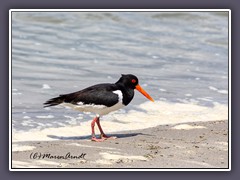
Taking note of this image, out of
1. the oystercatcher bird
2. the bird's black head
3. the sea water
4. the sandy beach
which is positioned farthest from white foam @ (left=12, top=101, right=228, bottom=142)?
the bird's black head

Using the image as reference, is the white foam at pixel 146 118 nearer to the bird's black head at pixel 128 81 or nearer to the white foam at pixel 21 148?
the white foam at pixel 21 148

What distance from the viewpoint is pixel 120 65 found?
14.9m

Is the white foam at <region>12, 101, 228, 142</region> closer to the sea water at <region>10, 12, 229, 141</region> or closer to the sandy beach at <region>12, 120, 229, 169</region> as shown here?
the sea water at <region>10, 12, 229, 141</region>

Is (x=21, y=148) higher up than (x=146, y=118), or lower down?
lower down

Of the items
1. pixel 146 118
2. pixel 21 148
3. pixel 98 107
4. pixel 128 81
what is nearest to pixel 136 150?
pixel 98 107

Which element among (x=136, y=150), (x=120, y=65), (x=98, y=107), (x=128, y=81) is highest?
(x=120, y=65)

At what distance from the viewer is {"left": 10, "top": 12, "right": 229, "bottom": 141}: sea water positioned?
1022cm

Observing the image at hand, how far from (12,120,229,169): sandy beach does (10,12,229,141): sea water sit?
0.64 meters

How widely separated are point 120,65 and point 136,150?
6.88m

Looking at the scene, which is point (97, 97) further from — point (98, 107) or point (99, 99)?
point (98, 107)

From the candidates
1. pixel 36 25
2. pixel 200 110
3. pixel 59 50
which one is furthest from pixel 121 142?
pixel 36 25

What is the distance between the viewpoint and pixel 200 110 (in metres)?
10.9

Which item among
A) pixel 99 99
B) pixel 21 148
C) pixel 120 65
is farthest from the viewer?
pixel 120 65

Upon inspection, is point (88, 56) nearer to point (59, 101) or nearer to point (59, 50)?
point (59, 50)
